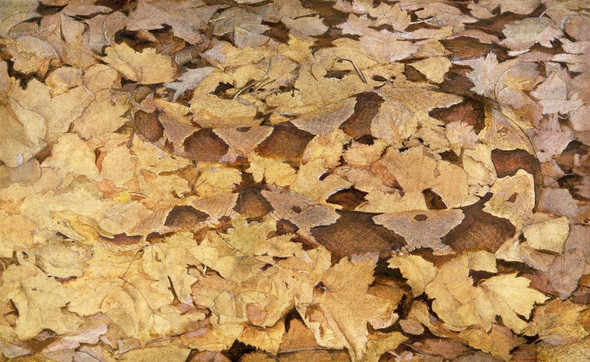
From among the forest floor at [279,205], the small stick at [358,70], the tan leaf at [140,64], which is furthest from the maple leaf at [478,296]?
the tan leaf at [140,64]

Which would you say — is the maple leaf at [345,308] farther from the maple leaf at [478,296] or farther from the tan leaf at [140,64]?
the tan leaf at [140,64]

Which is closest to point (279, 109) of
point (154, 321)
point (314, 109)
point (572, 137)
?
point (314, 109)

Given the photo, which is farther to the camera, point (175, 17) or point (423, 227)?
point (175, 17)

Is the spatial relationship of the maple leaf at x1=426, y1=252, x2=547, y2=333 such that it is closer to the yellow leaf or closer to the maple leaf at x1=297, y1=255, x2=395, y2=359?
the yellow leaf

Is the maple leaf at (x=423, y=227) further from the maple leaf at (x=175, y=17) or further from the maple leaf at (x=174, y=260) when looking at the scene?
the maple leaf at (x=175, y=17)

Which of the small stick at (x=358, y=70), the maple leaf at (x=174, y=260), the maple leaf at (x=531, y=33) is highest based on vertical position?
the maple leaf at (x=531, y=33)

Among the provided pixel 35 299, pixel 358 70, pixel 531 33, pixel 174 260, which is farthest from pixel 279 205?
pixel 531 33

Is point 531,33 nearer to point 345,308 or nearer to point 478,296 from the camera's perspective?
point 478,296

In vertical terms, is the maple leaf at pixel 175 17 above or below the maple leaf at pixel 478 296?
above

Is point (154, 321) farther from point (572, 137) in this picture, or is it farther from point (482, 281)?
point (572, 137)
